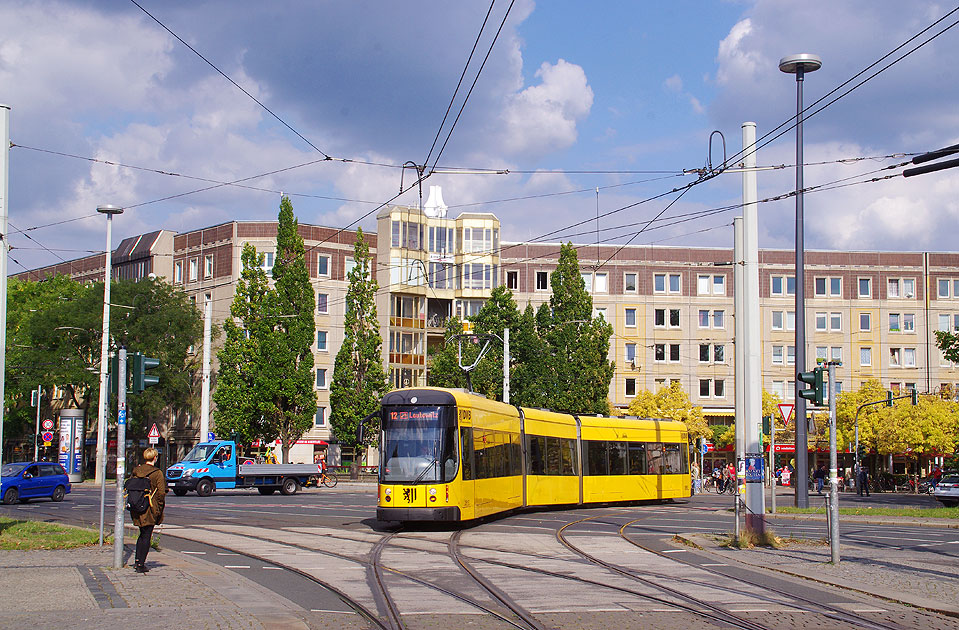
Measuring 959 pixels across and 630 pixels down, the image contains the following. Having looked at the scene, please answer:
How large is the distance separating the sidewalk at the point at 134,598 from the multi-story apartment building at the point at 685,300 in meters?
56.9

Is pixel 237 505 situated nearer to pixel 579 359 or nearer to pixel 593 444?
pixel 593 444

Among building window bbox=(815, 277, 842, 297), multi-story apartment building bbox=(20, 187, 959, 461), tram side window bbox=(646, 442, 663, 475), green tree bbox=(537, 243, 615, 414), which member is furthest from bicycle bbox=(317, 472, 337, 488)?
building window bbox=(815, 277, 842, 297)

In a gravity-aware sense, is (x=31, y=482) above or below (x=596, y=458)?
below

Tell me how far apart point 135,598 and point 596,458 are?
69.2 feet

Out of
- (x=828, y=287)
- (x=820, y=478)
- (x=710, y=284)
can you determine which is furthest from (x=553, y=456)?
(x=828, y=287)

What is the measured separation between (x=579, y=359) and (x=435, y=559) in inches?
1646

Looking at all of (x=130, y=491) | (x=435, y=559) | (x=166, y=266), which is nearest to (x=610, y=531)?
(x=435, y=559)

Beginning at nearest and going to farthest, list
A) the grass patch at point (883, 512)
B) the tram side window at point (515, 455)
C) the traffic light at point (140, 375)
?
the traffic light at point (140, 375) < the tram side window at point (515, 455) < the grass patch at point (883, 512)

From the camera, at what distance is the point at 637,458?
32906 mm

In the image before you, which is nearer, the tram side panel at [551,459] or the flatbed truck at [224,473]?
the tram side panel at [551,459]

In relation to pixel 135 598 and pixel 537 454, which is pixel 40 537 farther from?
pixel 537 454

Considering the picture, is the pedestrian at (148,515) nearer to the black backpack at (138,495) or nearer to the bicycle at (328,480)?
the black backpack at (138,495)

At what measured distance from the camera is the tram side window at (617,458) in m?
31.6

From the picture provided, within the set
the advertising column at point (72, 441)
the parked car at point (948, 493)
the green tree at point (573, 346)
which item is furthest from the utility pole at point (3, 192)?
the green tree at point (573, 346)
